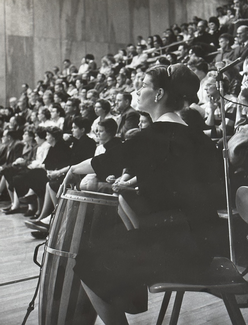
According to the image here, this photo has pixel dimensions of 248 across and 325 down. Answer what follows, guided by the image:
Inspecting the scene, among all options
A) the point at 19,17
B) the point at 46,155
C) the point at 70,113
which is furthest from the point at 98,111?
the point at 19,17

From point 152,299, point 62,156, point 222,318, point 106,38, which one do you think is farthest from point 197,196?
point 106,38

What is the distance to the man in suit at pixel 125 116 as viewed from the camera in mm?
3215

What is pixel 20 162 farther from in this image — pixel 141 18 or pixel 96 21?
pixel 141 18

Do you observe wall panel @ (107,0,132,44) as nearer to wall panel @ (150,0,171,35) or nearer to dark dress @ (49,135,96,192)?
wall panel @ (150,0,171,35)

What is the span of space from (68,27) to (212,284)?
395 inches

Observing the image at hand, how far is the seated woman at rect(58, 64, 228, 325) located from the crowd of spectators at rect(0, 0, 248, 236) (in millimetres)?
198

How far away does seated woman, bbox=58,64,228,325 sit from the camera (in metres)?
1.00

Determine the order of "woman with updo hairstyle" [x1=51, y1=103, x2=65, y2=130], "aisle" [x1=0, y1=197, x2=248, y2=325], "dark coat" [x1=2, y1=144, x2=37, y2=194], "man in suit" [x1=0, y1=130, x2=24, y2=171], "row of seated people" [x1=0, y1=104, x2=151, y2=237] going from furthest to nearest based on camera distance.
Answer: "woman with updo hairstyle" [x1=51, y1=103, x2=65, y2=130] < "man in suit" [x1=0, y1=130, x2=24, y2=171] < "dark coat" [x1=2, y1=144, x2=37, y2=194] < "row of seated people" [x1=0, y1=104, x2=151, y2=237] < "aisle" [x1=0, y1=197, x2=248, y2=325]

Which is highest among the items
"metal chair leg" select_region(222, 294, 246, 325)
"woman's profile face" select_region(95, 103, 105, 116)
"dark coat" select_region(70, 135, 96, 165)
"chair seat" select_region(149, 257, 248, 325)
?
"woman's profile face" select_region(95, 103, 105, 116)

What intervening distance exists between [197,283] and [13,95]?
9.33m

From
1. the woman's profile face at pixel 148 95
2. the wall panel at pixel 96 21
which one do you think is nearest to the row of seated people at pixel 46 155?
the woman's profile face at pixel 148 95

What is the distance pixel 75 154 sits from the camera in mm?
2934

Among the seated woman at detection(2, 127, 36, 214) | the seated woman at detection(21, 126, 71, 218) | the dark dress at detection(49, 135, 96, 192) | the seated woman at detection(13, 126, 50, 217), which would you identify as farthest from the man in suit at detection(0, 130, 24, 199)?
the dark dress at detection(49, 135, 96, 192)

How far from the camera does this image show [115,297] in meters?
1.04
